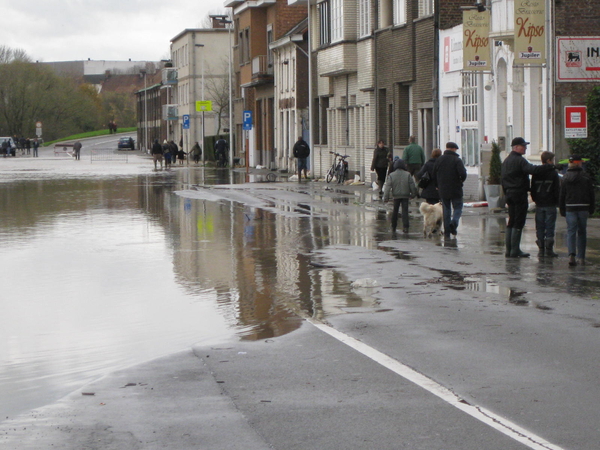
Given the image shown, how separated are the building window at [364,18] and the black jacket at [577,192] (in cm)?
2500

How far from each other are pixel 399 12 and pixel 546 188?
825 inches

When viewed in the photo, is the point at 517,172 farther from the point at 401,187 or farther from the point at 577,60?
the point at 577,60

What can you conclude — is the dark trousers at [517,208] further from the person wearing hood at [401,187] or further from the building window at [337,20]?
the building window at [337,20]

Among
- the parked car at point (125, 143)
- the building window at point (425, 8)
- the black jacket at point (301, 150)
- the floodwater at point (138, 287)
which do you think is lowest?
the floodwater at point (138, 287)

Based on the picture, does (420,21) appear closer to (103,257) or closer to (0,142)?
(103,257)

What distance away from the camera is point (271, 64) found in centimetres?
5862

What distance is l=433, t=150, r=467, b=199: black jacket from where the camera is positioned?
1827cm

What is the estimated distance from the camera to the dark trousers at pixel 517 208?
48.9ft

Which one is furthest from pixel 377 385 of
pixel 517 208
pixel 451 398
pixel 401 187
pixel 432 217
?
pixel 401 187

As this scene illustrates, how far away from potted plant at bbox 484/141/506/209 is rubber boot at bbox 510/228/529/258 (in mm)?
8944

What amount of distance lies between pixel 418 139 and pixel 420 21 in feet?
11.9

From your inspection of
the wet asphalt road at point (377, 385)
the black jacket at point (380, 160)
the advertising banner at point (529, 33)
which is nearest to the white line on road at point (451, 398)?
the wet asphalt road at point (377, 385)

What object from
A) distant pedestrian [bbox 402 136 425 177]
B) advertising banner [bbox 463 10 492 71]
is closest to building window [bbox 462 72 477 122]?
distant pedestrian [bbox 402 136 425 177]

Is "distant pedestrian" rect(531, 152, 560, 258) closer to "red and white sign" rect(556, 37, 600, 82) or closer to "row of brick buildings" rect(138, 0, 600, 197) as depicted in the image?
"red and white sign" rect(556, 37, 600, 82)
